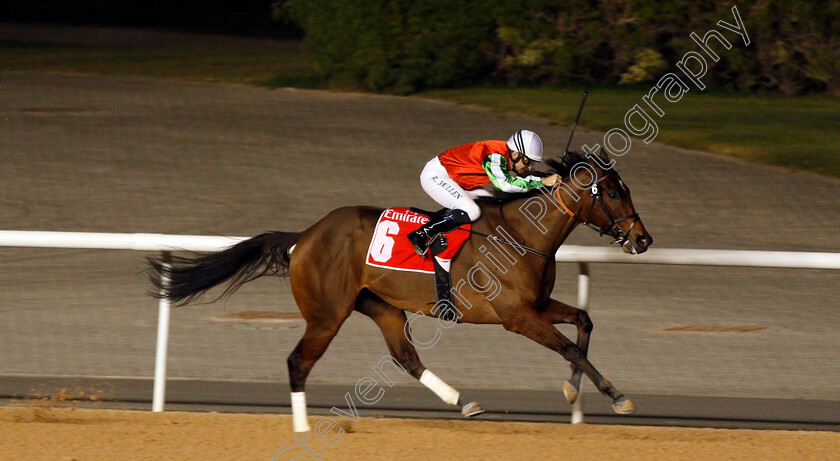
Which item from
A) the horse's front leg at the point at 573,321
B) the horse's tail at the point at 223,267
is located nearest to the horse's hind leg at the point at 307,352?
the horse's tail at the point at 223,267

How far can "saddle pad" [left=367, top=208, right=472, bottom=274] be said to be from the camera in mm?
4789

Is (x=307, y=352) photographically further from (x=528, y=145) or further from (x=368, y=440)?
(x=528, y=145)

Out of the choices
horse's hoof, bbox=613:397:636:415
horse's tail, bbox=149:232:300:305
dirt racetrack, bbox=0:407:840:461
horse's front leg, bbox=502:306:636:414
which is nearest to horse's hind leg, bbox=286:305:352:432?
dirt racetrack, bbox=0:407:840:461

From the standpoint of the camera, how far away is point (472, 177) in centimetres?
502

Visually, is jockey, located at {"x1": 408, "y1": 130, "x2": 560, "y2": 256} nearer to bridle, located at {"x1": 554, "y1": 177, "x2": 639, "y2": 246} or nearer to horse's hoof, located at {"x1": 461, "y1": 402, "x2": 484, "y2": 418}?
bridle, located at {"x1": 554, "y1": 177, "x2": 639, "y2": 246}

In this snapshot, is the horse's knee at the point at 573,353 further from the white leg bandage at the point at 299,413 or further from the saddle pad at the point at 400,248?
the white leg bandage at the point at 299,413

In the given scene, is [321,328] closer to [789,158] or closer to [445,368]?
[445,368]

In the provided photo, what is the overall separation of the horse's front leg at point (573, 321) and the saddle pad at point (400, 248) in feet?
1.65

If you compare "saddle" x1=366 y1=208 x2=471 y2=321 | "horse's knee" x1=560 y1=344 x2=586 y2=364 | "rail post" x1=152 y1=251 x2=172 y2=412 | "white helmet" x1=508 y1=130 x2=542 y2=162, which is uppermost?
"white helmet" x1=508 y1=130 x2=542 y2=162

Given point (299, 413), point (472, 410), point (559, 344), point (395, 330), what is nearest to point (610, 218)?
point (559, 344)

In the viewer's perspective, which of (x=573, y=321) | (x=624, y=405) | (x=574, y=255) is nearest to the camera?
(x=624, y=405)

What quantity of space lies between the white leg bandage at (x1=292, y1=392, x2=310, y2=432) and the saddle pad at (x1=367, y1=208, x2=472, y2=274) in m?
0.67

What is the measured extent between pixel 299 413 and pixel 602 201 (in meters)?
1.63

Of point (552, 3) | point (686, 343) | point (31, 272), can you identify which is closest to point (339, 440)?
point (686, 343)
